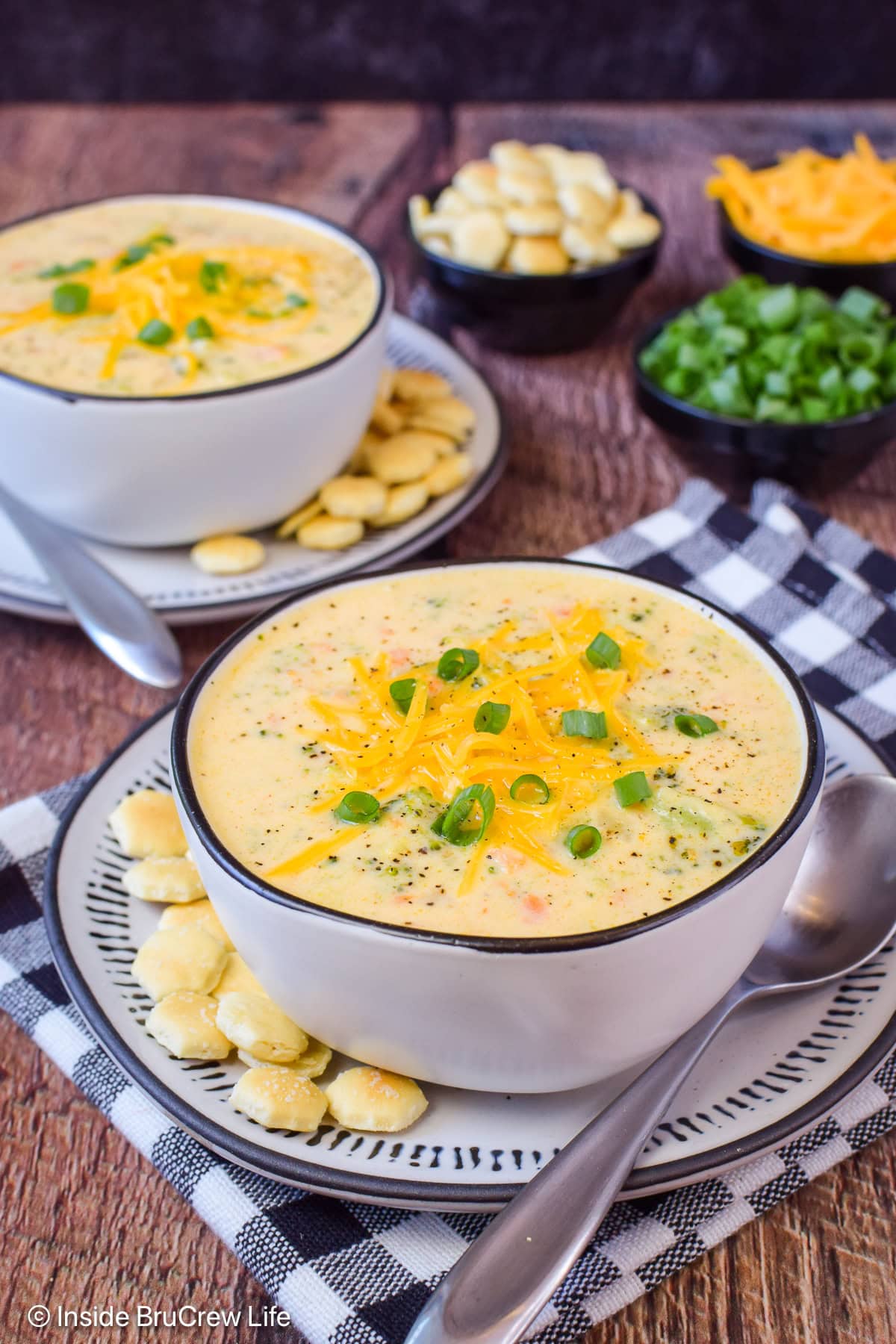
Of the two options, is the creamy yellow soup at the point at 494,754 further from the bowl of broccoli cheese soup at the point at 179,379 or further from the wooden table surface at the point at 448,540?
the bowl of broccoli cheese soup at the point at 179,379

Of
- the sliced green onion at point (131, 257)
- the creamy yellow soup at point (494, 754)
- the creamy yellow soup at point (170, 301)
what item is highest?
the creamy yellow soup at point (494, 754)

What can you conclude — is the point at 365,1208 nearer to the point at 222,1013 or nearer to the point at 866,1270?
the point at 222,1013

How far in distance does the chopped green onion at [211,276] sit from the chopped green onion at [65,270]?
0.20 metres

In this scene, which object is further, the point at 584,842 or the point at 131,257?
the point at 131,257

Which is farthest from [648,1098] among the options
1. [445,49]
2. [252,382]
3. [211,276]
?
[445,49]

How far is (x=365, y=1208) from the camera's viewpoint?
4.07 feet

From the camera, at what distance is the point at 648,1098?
47.2 inches

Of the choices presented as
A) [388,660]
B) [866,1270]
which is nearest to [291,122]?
[388,660]

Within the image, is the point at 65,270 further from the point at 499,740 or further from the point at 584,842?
the point at 584,842

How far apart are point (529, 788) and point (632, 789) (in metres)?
0.10

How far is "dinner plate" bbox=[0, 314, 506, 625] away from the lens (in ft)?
6.76

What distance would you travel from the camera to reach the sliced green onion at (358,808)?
1242mm

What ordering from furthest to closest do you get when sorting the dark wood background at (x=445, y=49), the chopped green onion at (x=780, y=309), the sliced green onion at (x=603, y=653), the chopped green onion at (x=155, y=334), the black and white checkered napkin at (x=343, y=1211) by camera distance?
the dark wood background at (x=445, y=49), the chopped green onion at (x=780, y=309), the chopped green onion at (x=155, y=334), the sliced green onion at (x=603, y=653), the black and white checkered napkin at (x=343, y=1211)

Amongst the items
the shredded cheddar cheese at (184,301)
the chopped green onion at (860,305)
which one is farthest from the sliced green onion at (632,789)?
the chopped green onion at (860,305)
